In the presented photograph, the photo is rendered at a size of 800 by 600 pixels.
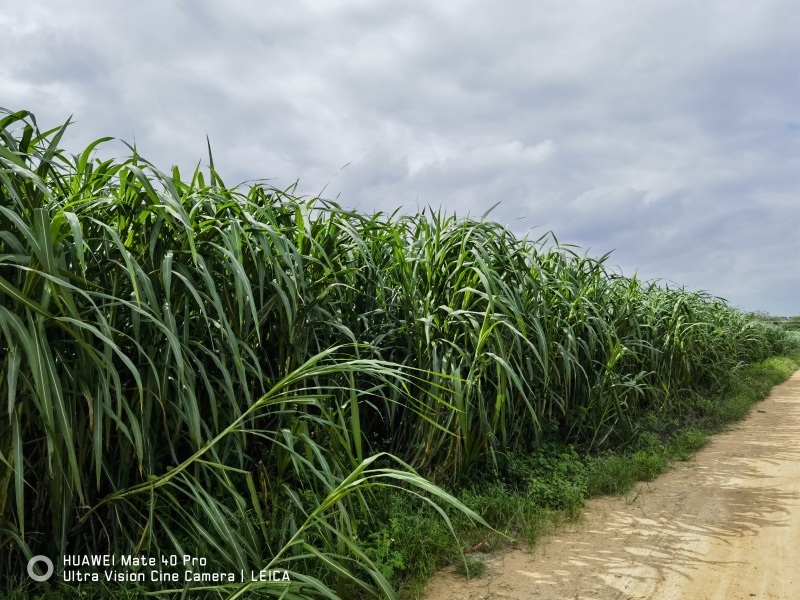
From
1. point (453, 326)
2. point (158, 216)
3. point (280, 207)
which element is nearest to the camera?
point (158, 216)

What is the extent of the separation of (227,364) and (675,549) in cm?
207

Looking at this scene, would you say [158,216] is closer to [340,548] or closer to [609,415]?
[340,548]

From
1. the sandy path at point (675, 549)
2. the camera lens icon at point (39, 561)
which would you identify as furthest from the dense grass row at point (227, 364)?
the sandy path at point (675, 549)

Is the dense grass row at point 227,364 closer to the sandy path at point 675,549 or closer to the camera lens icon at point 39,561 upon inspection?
the camera lens icon at point 39,561

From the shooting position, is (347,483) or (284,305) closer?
(347,483)

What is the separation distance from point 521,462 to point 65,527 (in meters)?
2.28

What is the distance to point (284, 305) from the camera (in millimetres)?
2336

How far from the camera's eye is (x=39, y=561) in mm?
2002

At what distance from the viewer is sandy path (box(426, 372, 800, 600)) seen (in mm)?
2410

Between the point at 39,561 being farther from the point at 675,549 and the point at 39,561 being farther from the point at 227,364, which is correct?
the point at 675,549

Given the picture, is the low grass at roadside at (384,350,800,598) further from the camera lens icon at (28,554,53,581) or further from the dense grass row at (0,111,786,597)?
the camera lens icon at (28,554,53,581)

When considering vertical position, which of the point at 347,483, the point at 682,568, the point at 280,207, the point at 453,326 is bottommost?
the point at 682,568

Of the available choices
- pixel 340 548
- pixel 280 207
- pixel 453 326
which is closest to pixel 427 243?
pixel 453 326

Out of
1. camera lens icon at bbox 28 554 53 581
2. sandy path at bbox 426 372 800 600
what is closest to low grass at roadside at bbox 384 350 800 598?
sandy path at bbox 426 372 800 600
